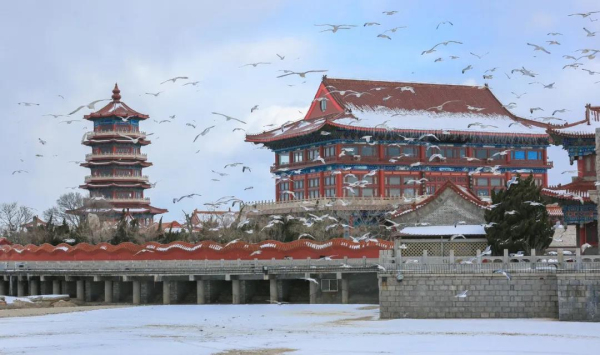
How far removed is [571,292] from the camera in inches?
2023

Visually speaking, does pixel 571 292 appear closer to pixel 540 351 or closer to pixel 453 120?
pixel 540 351

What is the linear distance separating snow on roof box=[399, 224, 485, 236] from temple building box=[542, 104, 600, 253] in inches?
174

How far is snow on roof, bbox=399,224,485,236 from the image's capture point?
68031 mm

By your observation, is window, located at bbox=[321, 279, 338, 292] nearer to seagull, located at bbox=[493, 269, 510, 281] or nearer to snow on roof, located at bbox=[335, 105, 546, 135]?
seagull, located at bbox=[493, 269, 510, 281]

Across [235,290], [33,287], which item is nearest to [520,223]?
[235,290]

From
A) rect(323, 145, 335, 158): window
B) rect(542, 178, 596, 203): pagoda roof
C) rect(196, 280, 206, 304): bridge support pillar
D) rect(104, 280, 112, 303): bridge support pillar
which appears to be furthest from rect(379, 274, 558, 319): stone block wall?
rect(323, 145, 335, 158): window

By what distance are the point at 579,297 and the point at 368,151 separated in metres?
53.7

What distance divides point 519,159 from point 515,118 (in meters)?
4.12

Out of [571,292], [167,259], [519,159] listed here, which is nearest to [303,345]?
[571,292]

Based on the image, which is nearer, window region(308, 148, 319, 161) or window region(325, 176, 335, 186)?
window region(325, 176, 335, 186)

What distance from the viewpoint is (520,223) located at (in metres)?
63.1

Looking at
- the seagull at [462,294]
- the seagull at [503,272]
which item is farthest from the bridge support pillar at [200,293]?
the seagull at [503,272]

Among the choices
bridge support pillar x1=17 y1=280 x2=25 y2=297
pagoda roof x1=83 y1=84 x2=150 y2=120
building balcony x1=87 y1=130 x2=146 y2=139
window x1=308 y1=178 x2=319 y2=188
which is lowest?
bridge support pillar x1=17 y1=280 x2=25 y2=297

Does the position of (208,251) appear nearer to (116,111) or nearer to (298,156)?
(298,156)
